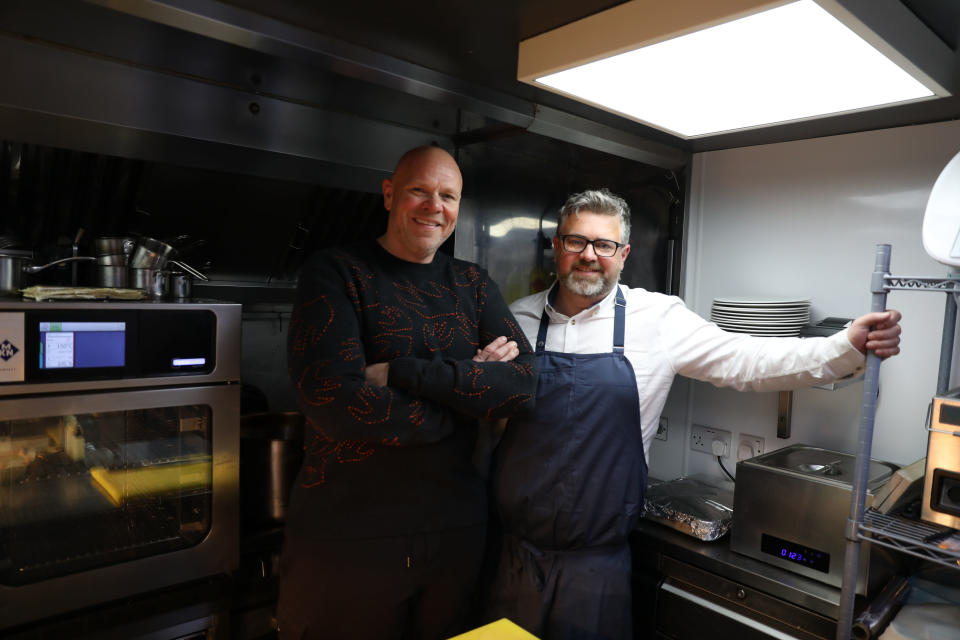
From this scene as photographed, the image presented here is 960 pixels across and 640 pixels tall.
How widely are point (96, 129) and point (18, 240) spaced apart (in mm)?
469

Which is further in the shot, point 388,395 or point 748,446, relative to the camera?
point 748,446

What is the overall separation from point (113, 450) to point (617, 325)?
4.55 feet

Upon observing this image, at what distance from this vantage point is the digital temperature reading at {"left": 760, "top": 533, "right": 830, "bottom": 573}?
64.2 inches

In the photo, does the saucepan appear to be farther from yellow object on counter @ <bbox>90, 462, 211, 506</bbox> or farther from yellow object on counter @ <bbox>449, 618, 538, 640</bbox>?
yellow object on counter @ <bbox>449, 618, 538, 640</bbox>

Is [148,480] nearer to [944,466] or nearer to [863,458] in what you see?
[863,458]

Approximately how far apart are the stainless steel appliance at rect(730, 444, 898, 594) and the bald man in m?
0.76

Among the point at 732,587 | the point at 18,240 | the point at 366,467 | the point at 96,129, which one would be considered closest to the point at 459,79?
the point at 96,129

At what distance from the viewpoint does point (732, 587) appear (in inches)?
68.4

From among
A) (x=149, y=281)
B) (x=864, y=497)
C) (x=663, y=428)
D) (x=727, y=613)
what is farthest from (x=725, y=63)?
(x=663, y=428)

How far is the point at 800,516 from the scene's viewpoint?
1666mm

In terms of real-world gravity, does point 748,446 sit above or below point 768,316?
below

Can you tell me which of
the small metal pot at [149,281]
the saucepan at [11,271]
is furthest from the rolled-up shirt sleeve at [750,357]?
the saucepan at [11,271]

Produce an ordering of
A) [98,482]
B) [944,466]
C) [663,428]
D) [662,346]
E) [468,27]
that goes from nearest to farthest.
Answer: [944,466]
[468,27]
[98,482]
[662,346]
[663,428]

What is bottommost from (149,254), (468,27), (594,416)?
(594,416)
